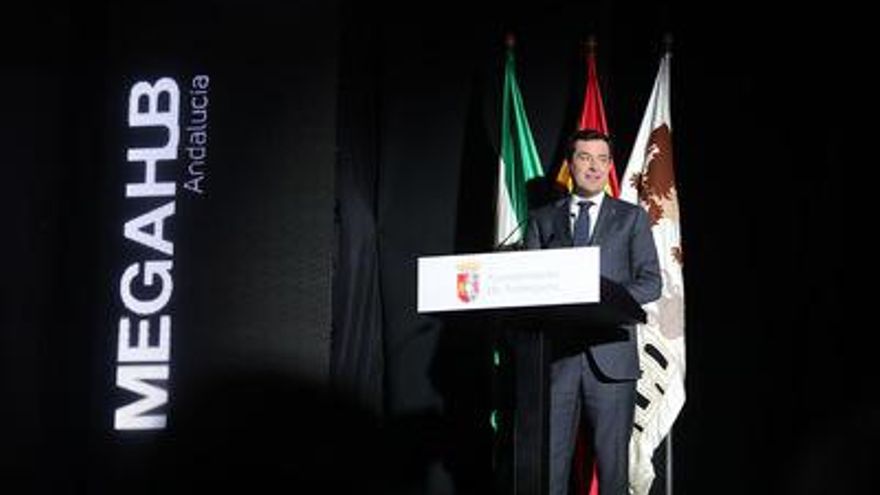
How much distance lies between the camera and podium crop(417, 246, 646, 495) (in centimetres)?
354

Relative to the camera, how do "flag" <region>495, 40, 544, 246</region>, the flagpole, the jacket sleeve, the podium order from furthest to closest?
"flag" <region>495, 40, 544, 246</region>
the flagpole
the jacket sleeve
the podium

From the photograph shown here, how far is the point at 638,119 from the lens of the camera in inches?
234

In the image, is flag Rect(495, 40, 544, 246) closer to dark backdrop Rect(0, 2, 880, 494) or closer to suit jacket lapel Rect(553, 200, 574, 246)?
dark backdrop Rect(0, 2, 880, 494)

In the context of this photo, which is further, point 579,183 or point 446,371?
point 446,371

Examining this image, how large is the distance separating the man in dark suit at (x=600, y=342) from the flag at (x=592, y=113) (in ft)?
3.20

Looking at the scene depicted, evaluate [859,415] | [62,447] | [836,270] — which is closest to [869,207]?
[836,270]

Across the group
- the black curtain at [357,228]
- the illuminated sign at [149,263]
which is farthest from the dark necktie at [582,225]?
the illuminated sign at [149,263]

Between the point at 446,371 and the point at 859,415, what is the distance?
66.2 inches

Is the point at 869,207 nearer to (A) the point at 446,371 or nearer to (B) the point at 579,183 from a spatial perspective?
(B) the point at 579,183

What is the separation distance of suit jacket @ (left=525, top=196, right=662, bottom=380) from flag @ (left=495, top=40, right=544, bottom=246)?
1.01 m

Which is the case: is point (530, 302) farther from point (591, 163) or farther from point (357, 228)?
point (357, 228)

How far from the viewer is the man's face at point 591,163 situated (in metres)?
4.51

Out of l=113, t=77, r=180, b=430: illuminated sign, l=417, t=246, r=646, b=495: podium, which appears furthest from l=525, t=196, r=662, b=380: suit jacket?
l=113, t=77, r=180, b=430: illuminated sign

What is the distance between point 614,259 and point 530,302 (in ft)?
3.27
